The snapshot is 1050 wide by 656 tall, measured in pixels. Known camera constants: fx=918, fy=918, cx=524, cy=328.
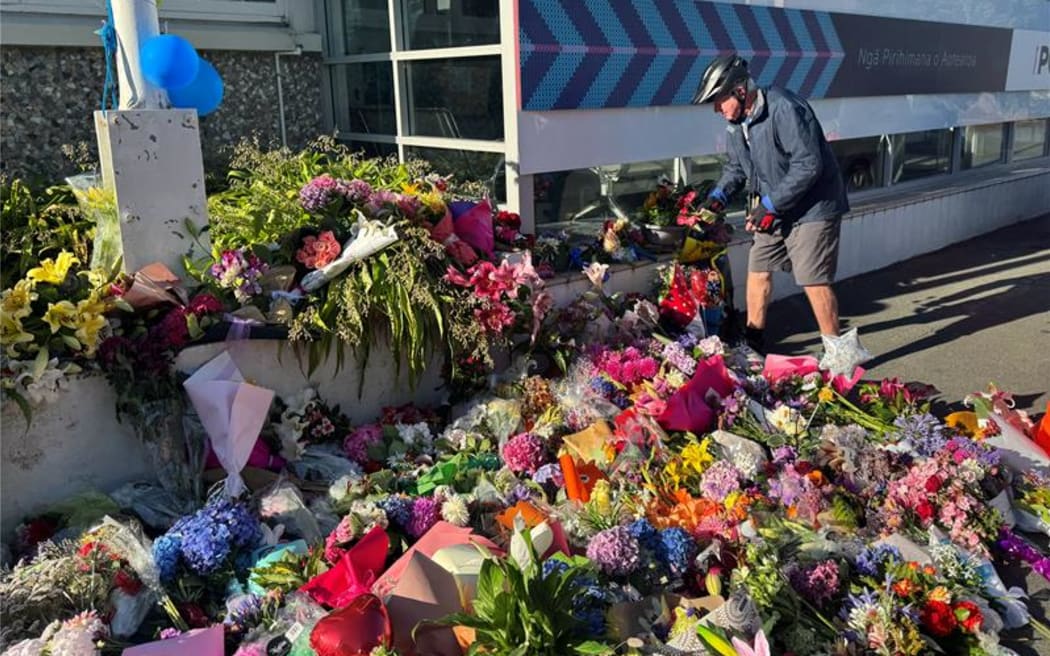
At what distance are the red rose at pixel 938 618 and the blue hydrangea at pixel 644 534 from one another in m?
0.91

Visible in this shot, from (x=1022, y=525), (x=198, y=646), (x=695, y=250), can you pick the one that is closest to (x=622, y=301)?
(x=695, y=250)

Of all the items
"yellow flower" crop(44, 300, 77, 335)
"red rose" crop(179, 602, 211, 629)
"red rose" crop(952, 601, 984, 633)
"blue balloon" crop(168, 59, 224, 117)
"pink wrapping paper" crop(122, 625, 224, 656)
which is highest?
"blue balloon" crop(168, 59, 224, 117)

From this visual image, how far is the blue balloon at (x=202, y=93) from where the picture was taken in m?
4.56

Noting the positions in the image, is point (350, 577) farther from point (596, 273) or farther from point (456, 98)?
point (456, 98)

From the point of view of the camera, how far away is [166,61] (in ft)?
13.6

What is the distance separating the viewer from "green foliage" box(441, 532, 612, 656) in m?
2.53

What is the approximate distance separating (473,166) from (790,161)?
233 cm

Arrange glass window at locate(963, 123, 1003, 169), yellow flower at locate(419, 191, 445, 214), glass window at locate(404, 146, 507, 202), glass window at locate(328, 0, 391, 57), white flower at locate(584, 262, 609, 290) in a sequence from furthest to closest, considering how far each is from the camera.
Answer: glass window at locate(963, 123, 1003, 169) < glass window at locate(328, 0, 391, 57) < glass window at locate(404, 146, 507, 202) < white flower at locate(584, 262, 609, 290) < yellow flower at locate(419, 191, 445, 214)

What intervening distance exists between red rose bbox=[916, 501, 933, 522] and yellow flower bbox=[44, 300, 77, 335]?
350 cm

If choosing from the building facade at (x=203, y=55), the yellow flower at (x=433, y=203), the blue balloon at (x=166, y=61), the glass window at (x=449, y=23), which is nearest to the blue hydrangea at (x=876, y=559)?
the yellow flower at (x=433, y=203)

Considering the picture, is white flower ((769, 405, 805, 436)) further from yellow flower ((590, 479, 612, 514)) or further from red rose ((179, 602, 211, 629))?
red rose ((179, 602, 211, 629))

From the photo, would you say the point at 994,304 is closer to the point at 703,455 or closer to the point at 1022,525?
the point at 1022,525

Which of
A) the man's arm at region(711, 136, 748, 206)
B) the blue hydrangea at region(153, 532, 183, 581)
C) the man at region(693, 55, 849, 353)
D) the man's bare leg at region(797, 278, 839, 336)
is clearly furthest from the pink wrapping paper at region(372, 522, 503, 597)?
the man's arm at region(711, 136, 748, 206)

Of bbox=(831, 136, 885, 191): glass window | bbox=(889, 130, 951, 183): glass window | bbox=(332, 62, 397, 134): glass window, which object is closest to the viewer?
bbox=(332, 62, 397, 134): glass window
